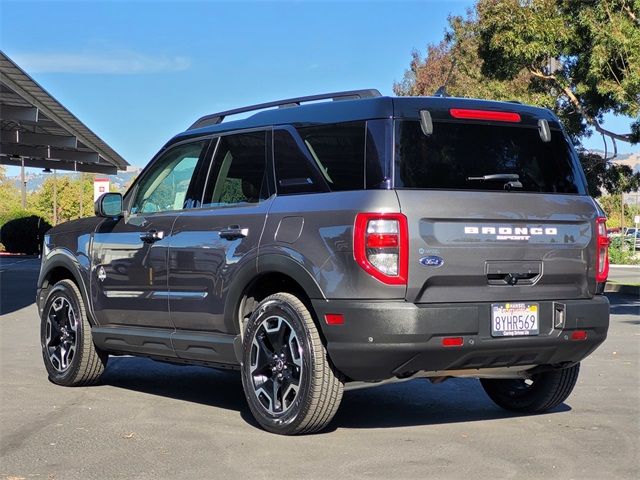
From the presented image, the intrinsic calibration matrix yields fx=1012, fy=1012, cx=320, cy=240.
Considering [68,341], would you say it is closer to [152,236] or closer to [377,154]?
[152,236]

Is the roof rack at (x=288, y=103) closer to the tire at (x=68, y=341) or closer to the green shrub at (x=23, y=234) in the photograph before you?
the tire at (x=68, y=341)

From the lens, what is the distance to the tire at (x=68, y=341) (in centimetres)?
823

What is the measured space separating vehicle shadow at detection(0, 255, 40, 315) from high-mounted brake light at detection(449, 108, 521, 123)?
11.4m

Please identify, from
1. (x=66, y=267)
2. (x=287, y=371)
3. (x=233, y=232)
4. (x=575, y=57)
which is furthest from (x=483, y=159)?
(x=575, y=57)

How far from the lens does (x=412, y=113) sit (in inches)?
242

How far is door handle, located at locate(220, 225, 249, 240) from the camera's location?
21.8ft

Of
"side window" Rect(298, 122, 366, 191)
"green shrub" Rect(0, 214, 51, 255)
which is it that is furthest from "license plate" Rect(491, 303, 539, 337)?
"green shrub" Rect(0, 214, 51, 255)

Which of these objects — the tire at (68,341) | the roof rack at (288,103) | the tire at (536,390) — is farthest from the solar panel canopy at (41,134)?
the tire at (536,390)

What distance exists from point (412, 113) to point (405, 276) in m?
1.04

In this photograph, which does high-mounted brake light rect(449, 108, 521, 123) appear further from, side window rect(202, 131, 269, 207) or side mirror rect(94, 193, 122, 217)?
side mirror rect(94, 193, 122, 217)

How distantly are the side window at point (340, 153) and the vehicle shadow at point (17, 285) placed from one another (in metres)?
10.8

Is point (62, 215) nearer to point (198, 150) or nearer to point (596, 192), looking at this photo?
point (596, 192)

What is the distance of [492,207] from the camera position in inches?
242

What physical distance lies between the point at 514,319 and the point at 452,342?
490mm
